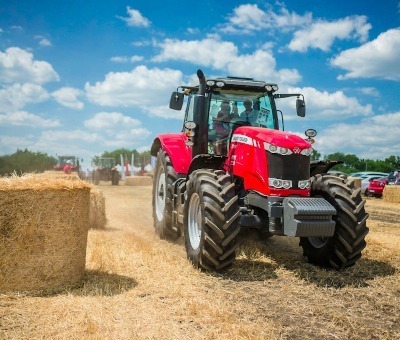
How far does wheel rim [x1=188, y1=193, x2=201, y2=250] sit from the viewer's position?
6.28m

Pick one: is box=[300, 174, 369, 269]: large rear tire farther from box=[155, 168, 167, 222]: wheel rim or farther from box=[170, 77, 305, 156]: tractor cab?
box=[155, 168, 167, 222]: wheel rim

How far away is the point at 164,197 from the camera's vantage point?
828 cm

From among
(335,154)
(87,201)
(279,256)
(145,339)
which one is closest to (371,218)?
(279,256)

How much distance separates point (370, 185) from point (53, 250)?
21010 mm

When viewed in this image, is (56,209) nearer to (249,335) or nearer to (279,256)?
(249,335)

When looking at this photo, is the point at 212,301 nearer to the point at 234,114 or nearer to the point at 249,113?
the point at 234,114

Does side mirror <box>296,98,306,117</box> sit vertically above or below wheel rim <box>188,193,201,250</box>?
above

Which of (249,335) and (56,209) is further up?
(56,209)

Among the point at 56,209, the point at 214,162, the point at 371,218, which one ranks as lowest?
the point at 371,218

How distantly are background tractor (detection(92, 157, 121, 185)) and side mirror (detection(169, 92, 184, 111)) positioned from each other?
80.5 feet

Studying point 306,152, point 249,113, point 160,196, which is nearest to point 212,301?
point 306,152

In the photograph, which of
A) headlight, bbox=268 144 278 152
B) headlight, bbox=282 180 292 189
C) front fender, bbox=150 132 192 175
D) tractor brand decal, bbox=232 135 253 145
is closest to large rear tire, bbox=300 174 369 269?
headlight, bbox=282 180 292 189

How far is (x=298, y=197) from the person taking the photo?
18.6 ft

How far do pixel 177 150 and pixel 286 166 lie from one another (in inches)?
111
